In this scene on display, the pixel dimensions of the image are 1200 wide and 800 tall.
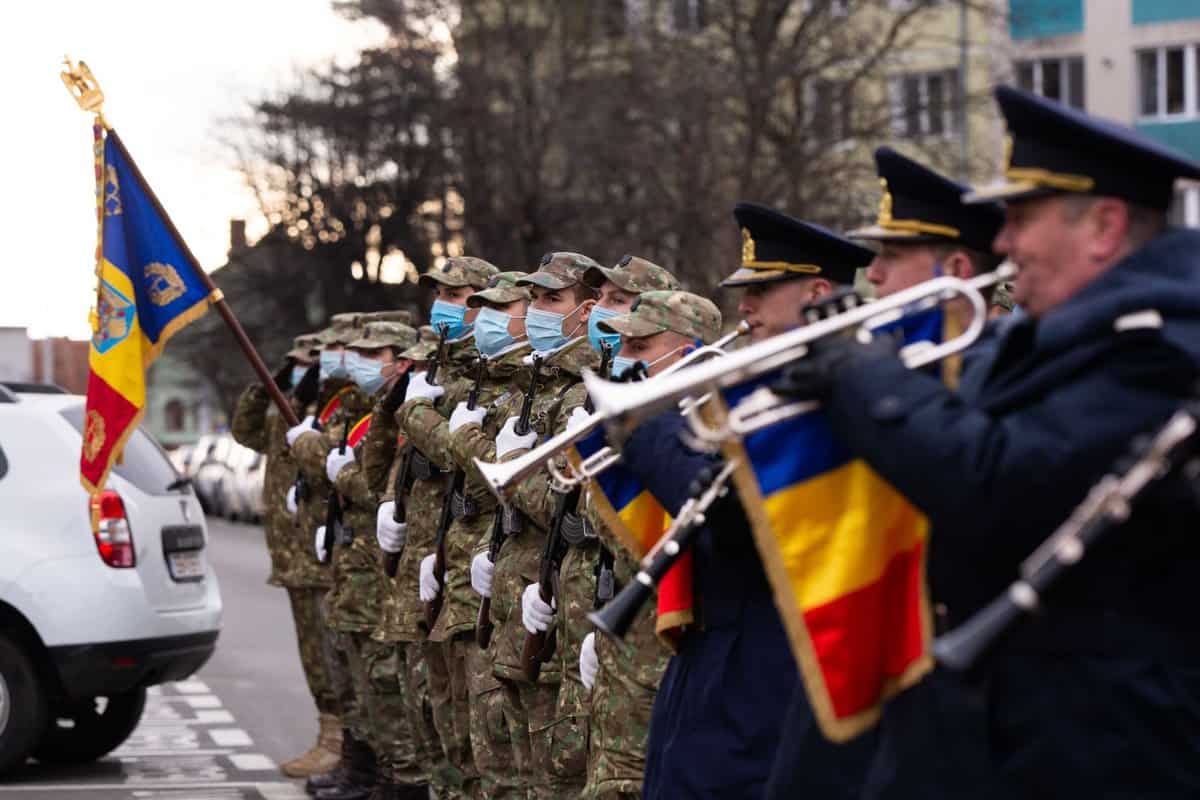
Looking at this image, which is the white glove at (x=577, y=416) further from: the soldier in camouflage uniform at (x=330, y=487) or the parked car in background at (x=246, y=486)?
the parked car in background at (x=246, y=486)

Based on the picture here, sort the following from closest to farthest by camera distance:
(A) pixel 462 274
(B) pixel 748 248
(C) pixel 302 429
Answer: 1. (B) pixel 748 248
2. (A) pixel 462 274
3. (C) pixel 302 429

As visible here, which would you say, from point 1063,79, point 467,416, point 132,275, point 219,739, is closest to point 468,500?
point 467,416

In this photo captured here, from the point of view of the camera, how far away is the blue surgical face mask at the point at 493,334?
8.58 m

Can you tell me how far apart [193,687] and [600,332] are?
30.3 feet

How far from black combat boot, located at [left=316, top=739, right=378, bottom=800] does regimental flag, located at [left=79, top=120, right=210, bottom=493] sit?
7.11ft

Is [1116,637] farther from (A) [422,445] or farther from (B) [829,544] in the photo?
(A) [422,445]

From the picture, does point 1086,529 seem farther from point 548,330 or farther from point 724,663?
point 548,330

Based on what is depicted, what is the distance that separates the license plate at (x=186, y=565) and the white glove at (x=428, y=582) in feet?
9.16

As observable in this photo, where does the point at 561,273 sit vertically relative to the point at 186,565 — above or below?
above

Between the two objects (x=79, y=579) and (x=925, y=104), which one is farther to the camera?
(x=925, y=104)

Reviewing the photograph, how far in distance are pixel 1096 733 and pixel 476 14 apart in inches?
1555

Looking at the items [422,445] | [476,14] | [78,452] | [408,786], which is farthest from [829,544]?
[476,14]

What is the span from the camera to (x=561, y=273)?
8.21 m

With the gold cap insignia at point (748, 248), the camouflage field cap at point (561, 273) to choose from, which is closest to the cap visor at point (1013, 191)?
the gold cap insignia at point (748, 248)
